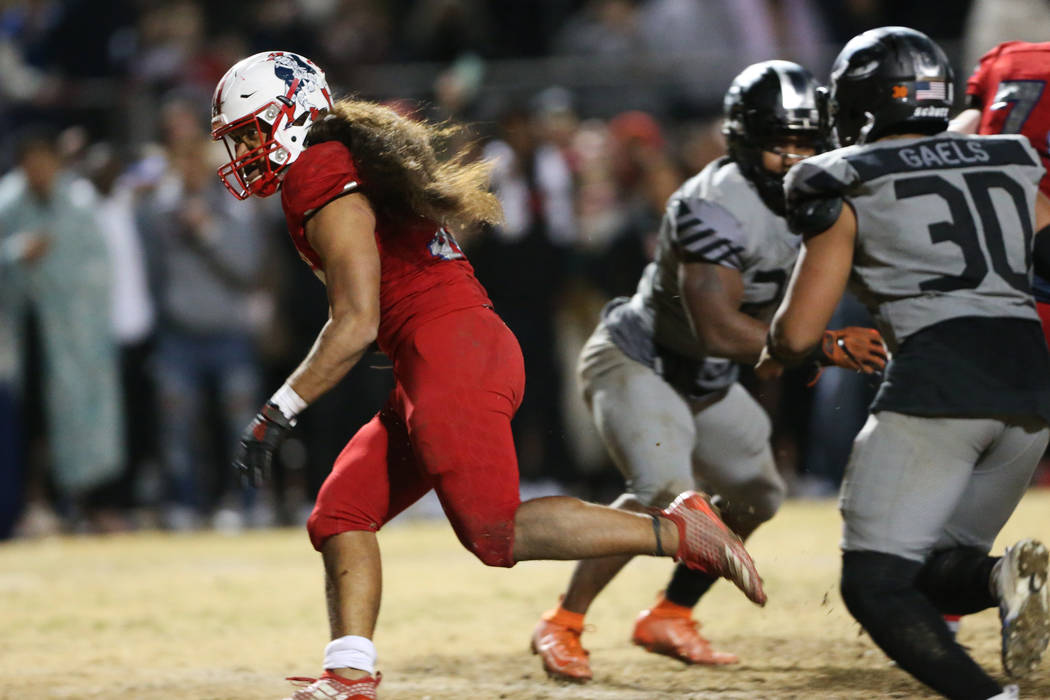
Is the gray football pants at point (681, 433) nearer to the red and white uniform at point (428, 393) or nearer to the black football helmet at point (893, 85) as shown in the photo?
the red and white uniform at point (428, 393)

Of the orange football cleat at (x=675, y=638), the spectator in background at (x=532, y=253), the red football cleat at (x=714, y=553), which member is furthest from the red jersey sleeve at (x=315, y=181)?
the spectator in background at (x=532, y=253)

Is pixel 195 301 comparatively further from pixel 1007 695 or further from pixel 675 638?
pixel 1007 695

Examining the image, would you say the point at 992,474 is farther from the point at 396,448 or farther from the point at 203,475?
the point at 203,475

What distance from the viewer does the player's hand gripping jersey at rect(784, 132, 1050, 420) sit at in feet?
13.2

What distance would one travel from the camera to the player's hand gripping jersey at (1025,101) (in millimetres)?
5109

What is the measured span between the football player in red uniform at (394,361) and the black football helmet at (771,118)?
3.40ft

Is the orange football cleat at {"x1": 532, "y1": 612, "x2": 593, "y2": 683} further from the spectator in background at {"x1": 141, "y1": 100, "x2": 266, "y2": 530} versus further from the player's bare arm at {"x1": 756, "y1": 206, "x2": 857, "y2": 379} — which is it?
the spectator in background at {"x1": 141, "y1": 100, "x2": 266, "y2": 530}

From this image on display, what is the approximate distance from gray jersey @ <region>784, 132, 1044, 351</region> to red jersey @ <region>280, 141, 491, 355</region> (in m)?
1.10

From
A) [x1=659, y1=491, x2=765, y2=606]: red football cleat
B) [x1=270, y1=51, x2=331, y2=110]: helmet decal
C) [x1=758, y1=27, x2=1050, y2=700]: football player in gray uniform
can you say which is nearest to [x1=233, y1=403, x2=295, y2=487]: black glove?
[x1=270, y1=51, x2=331, y2=110]: helmet decal

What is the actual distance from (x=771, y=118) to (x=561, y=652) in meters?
2.00

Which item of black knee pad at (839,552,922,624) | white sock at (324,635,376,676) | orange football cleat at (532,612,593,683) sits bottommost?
orange football cleat at (532,612,593,683)

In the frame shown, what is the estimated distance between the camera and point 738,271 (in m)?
5.12

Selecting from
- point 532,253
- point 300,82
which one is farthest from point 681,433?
point 532,253

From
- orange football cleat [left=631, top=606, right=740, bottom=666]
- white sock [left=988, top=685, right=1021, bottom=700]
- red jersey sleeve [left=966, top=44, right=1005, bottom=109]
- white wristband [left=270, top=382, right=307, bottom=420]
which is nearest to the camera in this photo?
white sock [left=988, top=685, right=1021, bottom=700]
